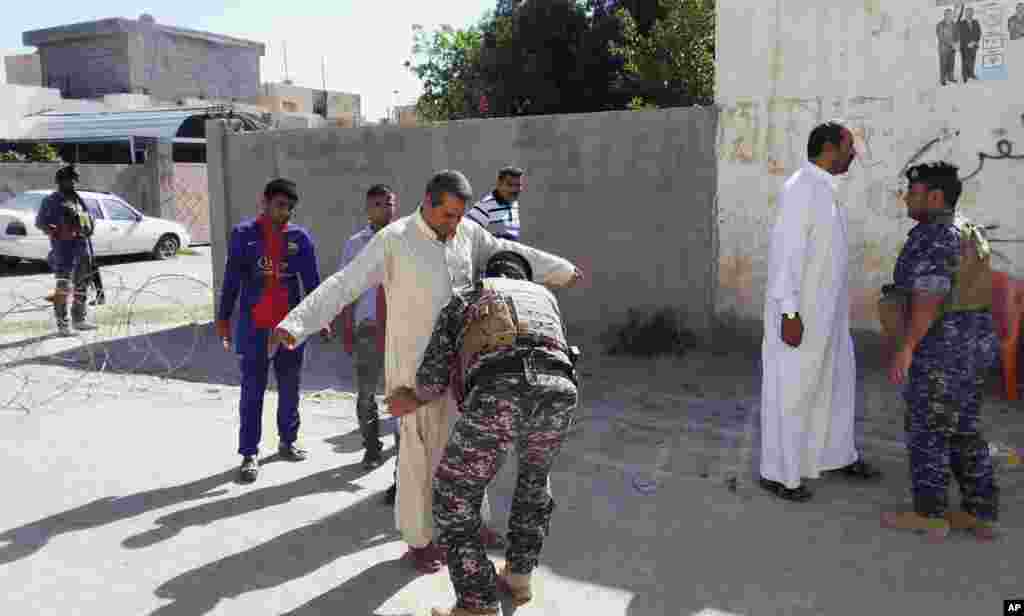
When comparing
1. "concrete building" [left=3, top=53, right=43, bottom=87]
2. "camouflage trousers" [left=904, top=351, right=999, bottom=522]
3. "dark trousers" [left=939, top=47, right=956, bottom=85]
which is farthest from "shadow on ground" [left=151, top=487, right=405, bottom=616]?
"concrete building" [left=3, top=53, right=43, bottom=87]

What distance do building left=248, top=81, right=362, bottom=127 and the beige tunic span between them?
37.4 meters

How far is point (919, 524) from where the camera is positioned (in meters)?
4.14

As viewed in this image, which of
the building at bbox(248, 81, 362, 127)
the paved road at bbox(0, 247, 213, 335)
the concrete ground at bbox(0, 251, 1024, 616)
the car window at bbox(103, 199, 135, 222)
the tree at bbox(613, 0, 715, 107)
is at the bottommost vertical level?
the concrete ground at bbox(0, 251, 1024, 616)

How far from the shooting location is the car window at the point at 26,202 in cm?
1597

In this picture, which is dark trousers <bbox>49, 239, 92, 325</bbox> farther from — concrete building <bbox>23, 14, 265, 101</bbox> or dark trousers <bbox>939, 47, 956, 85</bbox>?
concrete building <bbox>23, 14, 265, 101</bbox>

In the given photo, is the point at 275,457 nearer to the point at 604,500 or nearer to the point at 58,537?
the point at 58,537

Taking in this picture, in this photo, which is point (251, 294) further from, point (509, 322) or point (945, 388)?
point (945, 388)

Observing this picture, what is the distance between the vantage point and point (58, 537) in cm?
431

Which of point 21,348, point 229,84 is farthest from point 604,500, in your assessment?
point 229,84

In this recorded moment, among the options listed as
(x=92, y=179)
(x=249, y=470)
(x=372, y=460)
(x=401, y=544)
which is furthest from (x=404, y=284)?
(x=92, y=179)

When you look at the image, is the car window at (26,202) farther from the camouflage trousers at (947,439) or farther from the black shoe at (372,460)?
the camouflage trousers at (947,439)

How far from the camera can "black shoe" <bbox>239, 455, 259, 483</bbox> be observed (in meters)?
5.08

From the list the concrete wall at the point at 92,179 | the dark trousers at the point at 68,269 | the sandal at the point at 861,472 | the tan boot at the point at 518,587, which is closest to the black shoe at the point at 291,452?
the tan boot at the point at 518,587

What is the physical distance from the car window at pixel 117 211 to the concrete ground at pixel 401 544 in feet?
37.2
